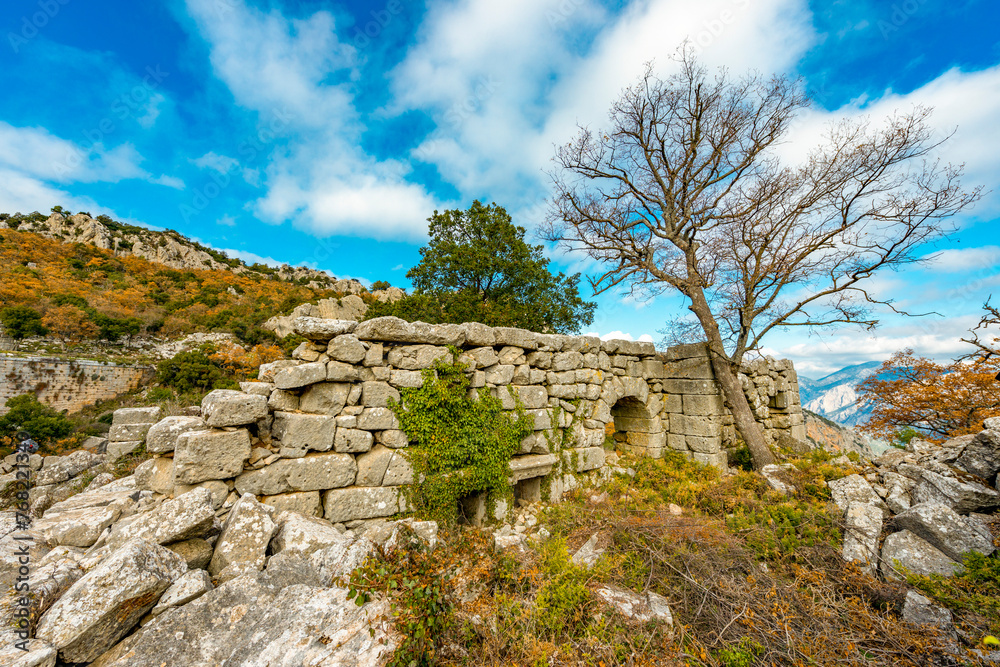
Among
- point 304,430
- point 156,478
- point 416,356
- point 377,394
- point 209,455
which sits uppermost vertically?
point 416,356

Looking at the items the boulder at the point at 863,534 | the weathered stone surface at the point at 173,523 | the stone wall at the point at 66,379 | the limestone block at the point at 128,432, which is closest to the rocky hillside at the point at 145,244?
the stone wall at the point at 66,379

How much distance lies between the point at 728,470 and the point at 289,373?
8094 millimetres

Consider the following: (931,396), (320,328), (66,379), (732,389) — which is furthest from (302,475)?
(66,379)

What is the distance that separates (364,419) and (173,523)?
72.0 inches

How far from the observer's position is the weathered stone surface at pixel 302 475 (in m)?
3.76

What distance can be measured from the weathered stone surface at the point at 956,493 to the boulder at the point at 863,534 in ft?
1.46

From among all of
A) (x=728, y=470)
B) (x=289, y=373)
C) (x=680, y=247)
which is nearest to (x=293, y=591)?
(x=289, y=373)

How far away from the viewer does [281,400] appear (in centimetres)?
409

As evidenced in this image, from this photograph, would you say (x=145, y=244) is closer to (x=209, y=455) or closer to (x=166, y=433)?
(x=166, y=433)

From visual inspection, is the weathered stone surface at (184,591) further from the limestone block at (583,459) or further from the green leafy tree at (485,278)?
the green leafy tree at (485,278)

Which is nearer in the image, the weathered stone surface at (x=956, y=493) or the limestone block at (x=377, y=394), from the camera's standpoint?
the weathered stone surface at (x=956, y=493)

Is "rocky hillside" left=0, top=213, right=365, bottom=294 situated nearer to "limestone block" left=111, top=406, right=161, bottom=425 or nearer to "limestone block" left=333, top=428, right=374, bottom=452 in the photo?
"limestone block" left=111, top=406, right=161, bottom=425

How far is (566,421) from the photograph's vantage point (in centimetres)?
627

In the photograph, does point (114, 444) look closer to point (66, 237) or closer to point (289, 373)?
point (289, 373)
